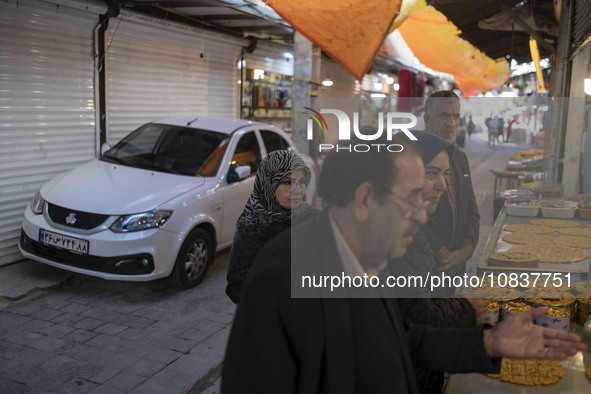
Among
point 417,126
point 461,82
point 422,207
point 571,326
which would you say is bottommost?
point 571,326

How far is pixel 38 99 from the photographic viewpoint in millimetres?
7680

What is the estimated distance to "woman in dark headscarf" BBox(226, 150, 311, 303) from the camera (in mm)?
3186

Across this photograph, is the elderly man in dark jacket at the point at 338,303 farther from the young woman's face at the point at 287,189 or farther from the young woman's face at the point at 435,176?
the young woman's face at the point at 287,189

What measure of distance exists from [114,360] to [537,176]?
5.63 meters

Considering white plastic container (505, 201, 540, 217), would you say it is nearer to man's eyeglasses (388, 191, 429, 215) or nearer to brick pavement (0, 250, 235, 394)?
brick pavement (0, 250, 235, 394)

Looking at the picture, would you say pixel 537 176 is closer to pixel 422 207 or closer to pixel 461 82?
pixel 422 207

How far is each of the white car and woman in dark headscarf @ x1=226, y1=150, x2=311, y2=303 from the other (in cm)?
300

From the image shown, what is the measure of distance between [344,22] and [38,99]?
175 inches

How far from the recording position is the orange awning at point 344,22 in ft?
17.6

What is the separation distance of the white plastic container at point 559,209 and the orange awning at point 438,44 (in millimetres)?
4579

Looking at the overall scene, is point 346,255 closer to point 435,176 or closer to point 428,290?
point 428,290

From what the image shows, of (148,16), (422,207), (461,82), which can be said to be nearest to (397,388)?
(422,207)

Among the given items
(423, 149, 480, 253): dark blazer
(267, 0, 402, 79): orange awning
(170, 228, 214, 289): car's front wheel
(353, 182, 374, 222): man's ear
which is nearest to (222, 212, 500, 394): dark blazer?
(353, 182, 374, 222): man's ear

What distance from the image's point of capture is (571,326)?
3176mm
